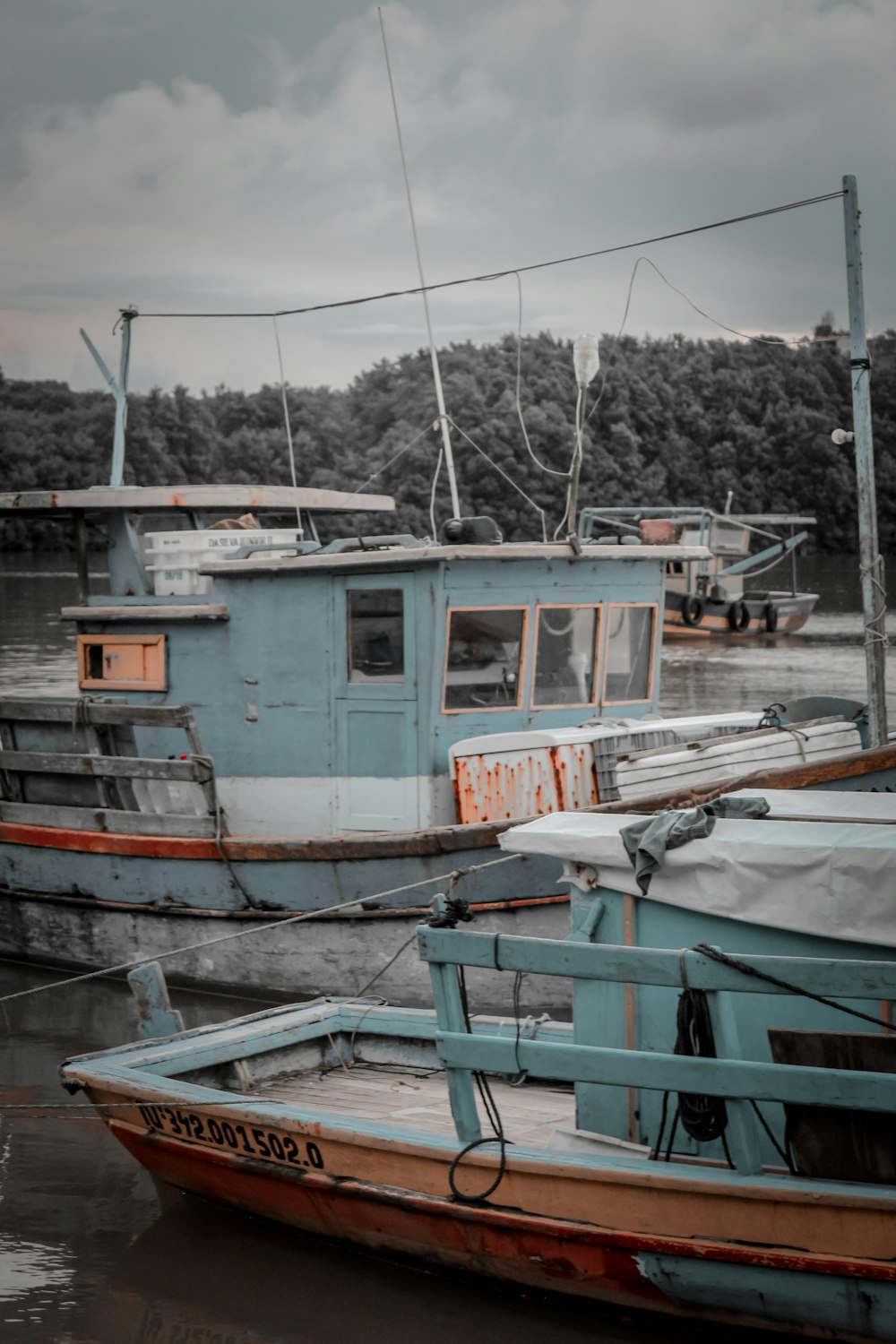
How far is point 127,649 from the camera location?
1016 cm

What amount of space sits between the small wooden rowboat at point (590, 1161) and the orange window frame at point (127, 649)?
13.3 feet

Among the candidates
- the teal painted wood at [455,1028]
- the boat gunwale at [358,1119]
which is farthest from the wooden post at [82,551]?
the teal painted wood at [455,1028]

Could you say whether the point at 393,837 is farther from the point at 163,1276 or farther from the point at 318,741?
the point at 163,1276

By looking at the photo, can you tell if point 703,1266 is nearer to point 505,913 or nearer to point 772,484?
point 505,913

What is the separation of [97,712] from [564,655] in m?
3.30

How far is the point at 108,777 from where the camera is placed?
9.80 m

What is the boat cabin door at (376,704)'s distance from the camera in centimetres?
898

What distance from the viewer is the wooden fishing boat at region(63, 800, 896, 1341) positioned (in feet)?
14.6

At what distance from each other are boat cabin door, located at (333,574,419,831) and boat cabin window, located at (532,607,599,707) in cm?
91

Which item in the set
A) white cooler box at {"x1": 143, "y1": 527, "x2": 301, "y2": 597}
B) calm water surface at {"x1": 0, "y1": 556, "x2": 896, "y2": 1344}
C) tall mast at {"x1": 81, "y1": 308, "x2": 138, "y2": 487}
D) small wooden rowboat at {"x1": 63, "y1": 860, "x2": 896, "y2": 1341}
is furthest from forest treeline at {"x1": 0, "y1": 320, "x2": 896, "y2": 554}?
small wooden rowboat at {"x1": 63, "y1": 860, "x2": 896, "y2": 1341}

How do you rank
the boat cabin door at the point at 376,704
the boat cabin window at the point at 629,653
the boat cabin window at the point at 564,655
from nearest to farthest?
the boat cabin door at the point at 376,704, the boat cabin window at the point at 564,655, the boat cabin window at the point at 629,653

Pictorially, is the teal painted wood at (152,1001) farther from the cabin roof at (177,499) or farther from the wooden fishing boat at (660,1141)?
the cabin roof at (177,499)

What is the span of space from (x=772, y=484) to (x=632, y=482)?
1277 centimetres

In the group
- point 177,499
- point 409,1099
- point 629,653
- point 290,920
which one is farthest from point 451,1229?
point 177,499
